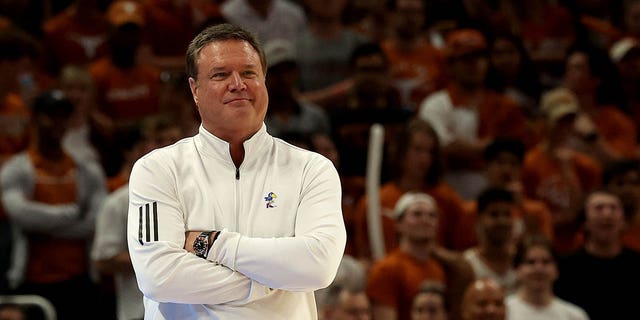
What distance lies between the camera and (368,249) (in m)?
8.81

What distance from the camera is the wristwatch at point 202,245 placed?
4.12 metres

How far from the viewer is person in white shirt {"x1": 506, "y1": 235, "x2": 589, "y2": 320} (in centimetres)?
816

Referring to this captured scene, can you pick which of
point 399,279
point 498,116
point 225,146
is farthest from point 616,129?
point 225,146

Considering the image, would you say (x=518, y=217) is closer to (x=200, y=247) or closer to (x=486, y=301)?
(x=486, y=301)

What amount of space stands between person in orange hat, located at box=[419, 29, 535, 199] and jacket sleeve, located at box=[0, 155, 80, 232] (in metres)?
3.12

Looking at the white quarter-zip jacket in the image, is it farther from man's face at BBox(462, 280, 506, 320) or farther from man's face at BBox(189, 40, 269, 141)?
man's face at BBox(462, 280, 506, 320)

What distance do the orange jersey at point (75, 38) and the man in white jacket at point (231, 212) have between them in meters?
6.29

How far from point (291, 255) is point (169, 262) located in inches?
16.7

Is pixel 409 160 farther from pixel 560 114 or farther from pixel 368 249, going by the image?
pixel 560 114

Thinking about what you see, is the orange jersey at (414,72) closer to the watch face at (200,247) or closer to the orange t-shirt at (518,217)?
the orange t-shirt at (518,217)

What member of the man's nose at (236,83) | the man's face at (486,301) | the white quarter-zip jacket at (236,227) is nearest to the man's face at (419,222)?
the man's face at (486,301)

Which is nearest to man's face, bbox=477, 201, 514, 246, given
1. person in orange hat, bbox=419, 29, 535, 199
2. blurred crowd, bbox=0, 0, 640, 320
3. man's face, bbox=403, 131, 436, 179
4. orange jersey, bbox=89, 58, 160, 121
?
blurred crowd, bbox=0, 0, 640, 320

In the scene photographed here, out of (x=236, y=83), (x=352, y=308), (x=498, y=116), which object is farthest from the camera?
(x=498, y=116)

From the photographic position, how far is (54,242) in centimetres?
855
